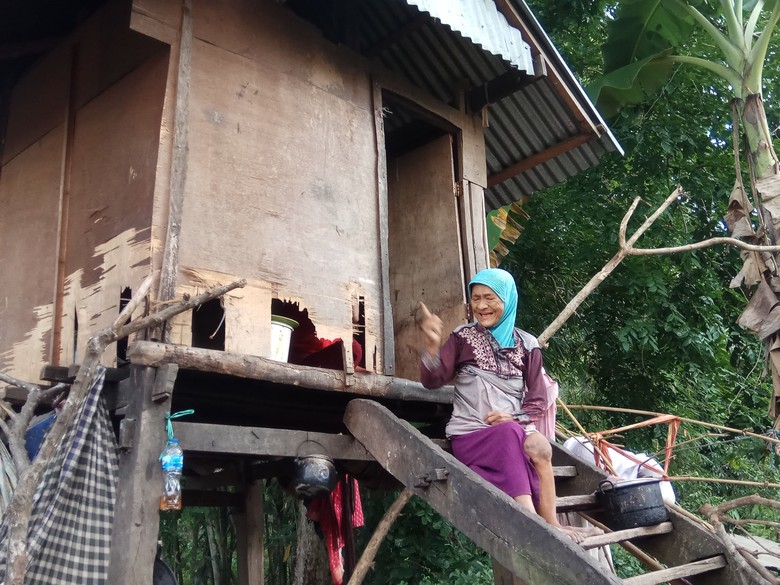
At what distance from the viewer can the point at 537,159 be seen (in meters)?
6.05

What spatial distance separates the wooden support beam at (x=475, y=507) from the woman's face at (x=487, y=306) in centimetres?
71

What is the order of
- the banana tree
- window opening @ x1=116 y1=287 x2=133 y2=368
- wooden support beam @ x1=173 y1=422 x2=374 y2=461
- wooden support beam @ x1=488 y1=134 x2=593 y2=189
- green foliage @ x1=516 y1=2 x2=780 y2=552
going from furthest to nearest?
green foliage @ x1=516 y1=2 x2=780 y2=552 → wooden support beam @ x1=488 y1=134 x2=593 y2=189 → the banana tree → window opening @ x1=116 y1=287 x2=133 y2=368 → wooden support beam @ x1=173 y1=422 x2=374 y2=461

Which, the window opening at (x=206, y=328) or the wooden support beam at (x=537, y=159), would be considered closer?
the window opening at (x=206, y=328)

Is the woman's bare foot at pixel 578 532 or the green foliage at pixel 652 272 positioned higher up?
the green foliage at pixel 652 272

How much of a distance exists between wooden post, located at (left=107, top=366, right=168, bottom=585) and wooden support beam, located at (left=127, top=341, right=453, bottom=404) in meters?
0.10

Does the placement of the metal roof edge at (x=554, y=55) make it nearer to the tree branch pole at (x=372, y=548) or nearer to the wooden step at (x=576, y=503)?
the wooden step at (x=576, y=503)

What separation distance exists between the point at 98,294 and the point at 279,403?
4.12 ft

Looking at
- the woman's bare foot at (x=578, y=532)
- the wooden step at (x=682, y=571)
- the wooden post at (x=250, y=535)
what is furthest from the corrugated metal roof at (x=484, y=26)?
the wooden post at (x=250, y=535)

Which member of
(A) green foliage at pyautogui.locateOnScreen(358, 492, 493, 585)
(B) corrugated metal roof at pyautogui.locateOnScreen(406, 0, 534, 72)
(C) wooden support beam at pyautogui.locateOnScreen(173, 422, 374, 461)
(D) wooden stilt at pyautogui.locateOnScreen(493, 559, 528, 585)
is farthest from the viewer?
(A) green foliage at pyautogui.locateOnScreen(358, 492, 493, 585)

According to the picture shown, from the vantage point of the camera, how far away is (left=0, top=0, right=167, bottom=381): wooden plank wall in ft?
12.2

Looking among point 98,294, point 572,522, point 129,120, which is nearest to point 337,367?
point 98,294

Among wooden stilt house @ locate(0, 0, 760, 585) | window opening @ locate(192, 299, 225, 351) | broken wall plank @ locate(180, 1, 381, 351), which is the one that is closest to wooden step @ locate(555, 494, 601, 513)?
wooden stilt house @ locate(0, 0, 760, 585)

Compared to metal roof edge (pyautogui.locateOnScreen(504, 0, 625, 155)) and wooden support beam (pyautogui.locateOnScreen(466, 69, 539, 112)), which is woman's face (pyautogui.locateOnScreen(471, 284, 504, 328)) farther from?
wooden support beam (pyautogui.locateOnScreen(466, 69, 539, 112))

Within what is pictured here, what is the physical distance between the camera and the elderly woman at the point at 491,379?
3.60 m
